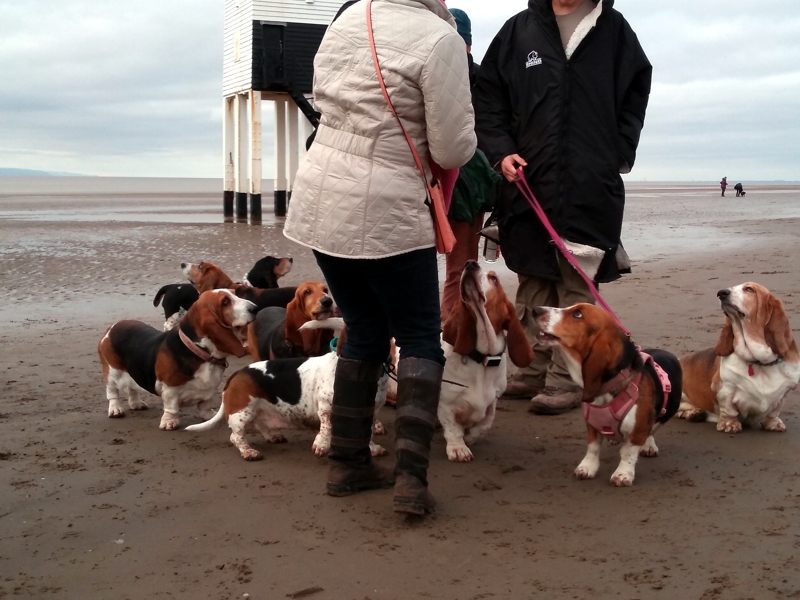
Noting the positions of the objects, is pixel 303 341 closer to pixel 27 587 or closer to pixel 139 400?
pixel 139 400

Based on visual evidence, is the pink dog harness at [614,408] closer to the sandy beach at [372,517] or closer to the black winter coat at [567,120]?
the sandy beach at [372,517]

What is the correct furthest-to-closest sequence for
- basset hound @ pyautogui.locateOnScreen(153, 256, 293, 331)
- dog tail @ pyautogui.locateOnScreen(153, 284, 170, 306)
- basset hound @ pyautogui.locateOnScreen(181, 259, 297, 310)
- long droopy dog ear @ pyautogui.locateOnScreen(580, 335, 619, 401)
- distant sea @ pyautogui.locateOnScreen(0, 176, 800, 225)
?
distant sea @ pyautogui.locateOnScreen(0, 176, 800, 225)
dog tail @ pyautogui.locateOnScreen(153, 284, 170, 306)
basset hound @ pyautogui.locateOnScreen(153, 256, 293, 331)
basset hound @ pyautogui.locateOnScreen(181, 259, 297, 310)
long droopy dog ear @ pyautogui.locateOnScreen(580, 335, 619, 401)

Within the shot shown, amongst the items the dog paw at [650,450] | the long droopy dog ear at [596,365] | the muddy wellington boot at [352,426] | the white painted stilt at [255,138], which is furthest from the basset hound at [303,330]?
the white painted stilt at [255,138]

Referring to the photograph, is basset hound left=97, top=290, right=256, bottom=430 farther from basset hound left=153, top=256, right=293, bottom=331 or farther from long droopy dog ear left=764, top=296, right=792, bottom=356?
long droopy dog ear left=764, top=296, right=792, bottom=356

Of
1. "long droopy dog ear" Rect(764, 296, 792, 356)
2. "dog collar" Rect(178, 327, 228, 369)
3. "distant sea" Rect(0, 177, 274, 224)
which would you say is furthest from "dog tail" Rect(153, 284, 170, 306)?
"distant sea" Rect(0, 177, 274, 224)

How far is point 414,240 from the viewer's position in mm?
3326

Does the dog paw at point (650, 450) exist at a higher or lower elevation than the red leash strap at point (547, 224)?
lower

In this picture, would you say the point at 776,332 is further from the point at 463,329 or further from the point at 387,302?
the point at 387,302

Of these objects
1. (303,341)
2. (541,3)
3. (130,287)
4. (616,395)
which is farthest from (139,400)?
(130,287)

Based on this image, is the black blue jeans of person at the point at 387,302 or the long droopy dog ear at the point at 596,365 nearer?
the black blue jeans of person at the point at 387,302

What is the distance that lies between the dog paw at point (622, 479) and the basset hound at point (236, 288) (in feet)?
12.4

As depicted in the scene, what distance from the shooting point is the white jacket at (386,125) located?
127 inches

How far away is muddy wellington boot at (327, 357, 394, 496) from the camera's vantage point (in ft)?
12.1

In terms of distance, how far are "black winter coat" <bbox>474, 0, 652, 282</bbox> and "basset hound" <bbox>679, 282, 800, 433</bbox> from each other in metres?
0.80
